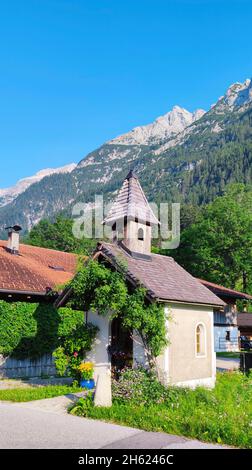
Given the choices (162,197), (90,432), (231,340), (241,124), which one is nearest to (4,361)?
(90,432)

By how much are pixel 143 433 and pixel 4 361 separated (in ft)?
37.8

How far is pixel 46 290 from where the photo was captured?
20.4 metres

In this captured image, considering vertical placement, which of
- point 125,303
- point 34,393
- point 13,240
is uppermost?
point 13,240

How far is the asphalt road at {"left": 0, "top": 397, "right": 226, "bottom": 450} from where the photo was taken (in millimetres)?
7941

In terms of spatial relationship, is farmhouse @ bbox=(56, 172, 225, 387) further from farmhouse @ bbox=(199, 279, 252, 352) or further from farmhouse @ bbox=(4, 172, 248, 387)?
farmhouse @ bbox=(199, 279, 252, 352)

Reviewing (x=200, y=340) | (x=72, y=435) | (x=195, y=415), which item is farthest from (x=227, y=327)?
(x=72, y=435)

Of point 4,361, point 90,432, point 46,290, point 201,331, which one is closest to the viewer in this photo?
point 90,432

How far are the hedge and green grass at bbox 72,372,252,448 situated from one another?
755cm

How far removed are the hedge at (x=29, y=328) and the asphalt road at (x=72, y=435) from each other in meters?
7.79

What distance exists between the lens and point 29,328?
19.8 meters

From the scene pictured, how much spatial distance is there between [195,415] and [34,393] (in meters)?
6.47

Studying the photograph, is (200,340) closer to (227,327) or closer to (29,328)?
(29,328)

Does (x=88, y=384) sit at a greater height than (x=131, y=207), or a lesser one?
lesser
